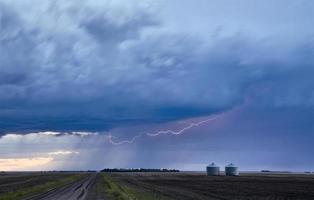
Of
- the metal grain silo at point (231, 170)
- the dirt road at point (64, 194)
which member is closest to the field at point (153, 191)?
the dirt road at point (64, 194)

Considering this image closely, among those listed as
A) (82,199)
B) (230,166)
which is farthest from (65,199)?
(230,166)

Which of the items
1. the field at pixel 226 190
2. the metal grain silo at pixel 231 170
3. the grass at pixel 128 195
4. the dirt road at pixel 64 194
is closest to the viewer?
the grass at pixel 128 195

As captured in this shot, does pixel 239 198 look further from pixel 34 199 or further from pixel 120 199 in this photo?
pixel 34 199

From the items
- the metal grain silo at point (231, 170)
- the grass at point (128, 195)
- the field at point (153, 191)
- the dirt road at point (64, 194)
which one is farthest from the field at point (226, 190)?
the metal grain silo at point (231, 170)

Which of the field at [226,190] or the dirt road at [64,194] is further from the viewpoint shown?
the field at [226,190]

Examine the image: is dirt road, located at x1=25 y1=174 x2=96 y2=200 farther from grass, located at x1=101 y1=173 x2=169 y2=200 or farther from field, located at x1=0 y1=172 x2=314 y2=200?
grass, located at x1=101 y1=173 x2=169 y2=200

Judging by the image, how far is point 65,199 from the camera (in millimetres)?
51000

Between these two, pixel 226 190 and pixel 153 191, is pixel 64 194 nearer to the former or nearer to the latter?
pixel 153 191

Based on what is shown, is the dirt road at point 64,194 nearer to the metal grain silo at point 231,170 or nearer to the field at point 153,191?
the field at point 153,191

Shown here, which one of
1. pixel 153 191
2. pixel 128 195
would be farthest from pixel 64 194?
pixel 153 191

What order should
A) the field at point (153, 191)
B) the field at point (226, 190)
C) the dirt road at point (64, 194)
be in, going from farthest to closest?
1. the field at point (226, 190)
2. the field at point (153, 191)
3. the dirt road at point (64, 194)

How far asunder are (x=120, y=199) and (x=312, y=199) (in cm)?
2026

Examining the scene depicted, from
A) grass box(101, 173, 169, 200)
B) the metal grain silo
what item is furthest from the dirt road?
the metal grain silo

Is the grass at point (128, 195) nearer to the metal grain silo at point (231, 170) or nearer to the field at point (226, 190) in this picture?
the field at point (226, 190)
